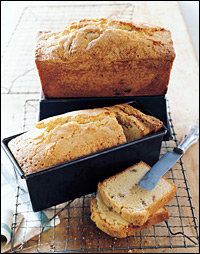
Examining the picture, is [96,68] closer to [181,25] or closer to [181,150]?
[181,150]

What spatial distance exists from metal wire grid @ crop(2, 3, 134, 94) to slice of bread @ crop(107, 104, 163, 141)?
2.20 ft

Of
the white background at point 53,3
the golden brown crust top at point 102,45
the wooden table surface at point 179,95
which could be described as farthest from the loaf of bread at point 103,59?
the white background at point 53,3

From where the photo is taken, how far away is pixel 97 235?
4.44 ft

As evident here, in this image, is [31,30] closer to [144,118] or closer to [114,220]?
[144,118]

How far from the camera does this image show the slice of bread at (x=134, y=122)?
1.38 metres

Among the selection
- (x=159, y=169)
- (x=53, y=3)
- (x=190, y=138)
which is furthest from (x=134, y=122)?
(x=53, y=3)

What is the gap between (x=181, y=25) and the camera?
2445mm

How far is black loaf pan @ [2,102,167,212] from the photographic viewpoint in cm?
125

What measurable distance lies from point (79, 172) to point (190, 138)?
58cm

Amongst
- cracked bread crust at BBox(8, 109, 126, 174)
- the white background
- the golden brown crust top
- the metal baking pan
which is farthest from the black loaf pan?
the white background

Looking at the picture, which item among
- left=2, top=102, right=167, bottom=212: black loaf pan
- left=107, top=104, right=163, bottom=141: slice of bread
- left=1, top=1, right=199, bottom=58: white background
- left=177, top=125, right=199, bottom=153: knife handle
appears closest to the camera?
left=2, top=102, right=167, bottom=212: black loaf pan

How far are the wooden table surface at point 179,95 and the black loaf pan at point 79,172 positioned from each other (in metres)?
0.30

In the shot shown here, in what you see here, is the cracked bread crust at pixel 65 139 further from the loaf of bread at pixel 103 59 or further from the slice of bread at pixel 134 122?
the loaf of bread at pixel 103 59

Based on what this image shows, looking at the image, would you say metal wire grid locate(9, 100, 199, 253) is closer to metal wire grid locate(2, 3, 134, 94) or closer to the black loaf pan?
the black loaf pan
